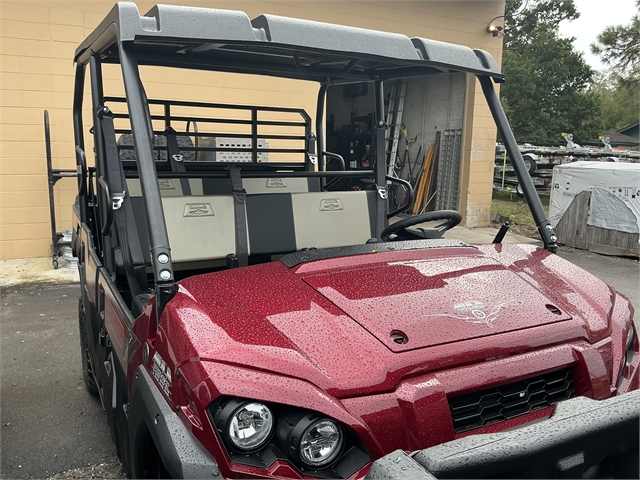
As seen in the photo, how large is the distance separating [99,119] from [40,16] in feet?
16.7

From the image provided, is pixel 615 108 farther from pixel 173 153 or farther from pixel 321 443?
pixel 321 443

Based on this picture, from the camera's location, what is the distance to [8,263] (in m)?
6.82

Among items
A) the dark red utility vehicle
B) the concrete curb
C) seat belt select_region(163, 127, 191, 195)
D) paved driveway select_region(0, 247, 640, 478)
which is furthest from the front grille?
the concrete curb

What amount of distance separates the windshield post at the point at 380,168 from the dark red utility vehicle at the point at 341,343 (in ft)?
3.05

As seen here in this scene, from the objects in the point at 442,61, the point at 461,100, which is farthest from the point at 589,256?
the point at 442,61

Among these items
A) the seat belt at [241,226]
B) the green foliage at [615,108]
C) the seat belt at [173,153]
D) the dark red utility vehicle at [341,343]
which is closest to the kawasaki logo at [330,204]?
the seat belt at [241,226]

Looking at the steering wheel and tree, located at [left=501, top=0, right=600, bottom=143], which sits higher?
tree, located at [left=501, top=0, right=600, bottom=143]

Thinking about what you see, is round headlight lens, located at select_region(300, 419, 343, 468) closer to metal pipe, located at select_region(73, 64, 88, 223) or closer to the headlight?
the headlight

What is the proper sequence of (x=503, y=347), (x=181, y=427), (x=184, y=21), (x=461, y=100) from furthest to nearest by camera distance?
1. (x=461, y=100)
2. (x=184, y=21)
3. (x=503, y=347)
4. (x=181, y=427)

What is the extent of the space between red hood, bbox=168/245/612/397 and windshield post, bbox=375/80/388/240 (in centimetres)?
124

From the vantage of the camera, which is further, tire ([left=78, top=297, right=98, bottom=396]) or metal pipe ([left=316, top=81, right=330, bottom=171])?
metal pipe ([left=316, top=81, right=330, bottom=171])

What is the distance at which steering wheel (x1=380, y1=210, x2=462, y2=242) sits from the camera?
9.30 feet

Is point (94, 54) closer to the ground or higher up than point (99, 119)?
higher up

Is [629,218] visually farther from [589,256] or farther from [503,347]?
[503,347]
